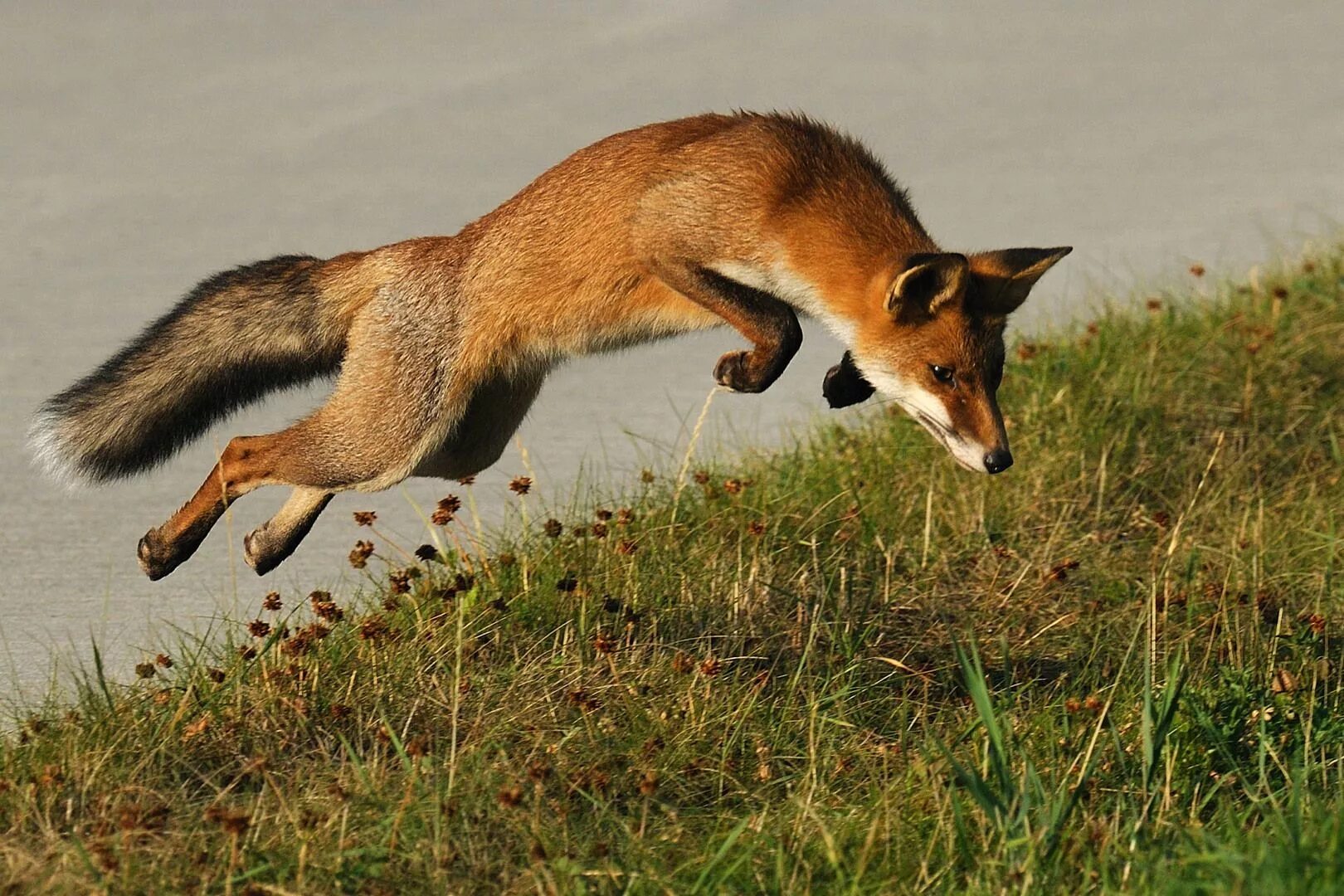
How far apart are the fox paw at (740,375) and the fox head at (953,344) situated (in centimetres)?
31

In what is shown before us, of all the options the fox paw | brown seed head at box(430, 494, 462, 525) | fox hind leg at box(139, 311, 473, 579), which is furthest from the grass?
the fox paw

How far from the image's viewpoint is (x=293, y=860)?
12.0ft

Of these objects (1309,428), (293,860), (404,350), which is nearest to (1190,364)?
(1309,428)

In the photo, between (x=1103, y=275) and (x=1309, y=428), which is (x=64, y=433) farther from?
(x=1103, y=275)


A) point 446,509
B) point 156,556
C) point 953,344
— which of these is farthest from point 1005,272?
point 156,556

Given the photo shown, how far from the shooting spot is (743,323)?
517 cm

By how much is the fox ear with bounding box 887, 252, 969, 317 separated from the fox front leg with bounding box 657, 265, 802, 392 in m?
0.31

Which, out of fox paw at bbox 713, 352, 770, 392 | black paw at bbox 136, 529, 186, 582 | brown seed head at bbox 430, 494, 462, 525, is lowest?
brown seed head at bbox 430, 494, 462, 525

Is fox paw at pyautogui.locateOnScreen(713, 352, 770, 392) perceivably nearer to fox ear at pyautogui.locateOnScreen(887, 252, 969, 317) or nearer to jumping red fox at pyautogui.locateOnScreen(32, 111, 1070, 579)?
jumping red fox at pyautogui.locateOnScreen(32, 111, 1070, 579)

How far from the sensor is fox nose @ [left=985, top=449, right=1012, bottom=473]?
498cm

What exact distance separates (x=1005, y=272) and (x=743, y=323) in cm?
75

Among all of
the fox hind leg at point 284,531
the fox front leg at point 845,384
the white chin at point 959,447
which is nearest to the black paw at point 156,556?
the fox hind leg at point 284,531

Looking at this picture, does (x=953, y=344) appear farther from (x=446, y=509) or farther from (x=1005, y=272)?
(x=446, y=509)

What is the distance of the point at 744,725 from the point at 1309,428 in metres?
3.30
